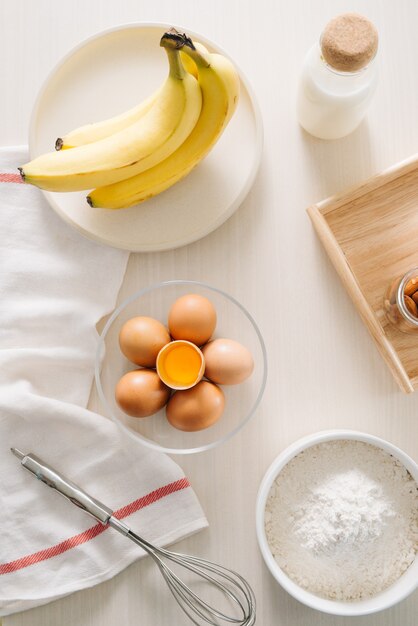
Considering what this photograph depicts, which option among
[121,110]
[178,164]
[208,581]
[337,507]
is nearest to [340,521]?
[337,507]

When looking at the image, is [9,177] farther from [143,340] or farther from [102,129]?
[143,340]

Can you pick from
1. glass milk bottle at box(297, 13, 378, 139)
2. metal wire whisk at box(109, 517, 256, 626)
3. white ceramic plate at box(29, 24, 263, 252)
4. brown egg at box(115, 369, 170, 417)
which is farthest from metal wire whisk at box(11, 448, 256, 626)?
glass milk bottle at box(297, 13, 378, 139)

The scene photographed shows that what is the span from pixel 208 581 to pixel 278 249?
0.43m

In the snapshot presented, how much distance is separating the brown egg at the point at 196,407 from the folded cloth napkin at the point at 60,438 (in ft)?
0.32

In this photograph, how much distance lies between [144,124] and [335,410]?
0.42 m

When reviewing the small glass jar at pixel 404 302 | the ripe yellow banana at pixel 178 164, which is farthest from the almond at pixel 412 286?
the ripe yellow banana at pixel 178 164

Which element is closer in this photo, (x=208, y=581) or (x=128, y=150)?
(x=128, y=150)

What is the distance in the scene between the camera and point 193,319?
641 mm

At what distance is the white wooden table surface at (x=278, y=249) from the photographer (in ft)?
2.40

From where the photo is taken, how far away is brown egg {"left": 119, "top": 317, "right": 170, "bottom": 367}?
25.3 inches

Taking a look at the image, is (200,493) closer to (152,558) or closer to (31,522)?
(152,558)

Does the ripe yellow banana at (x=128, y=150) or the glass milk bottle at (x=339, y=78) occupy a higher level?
the glass milk bottle at (x=339, y=78)

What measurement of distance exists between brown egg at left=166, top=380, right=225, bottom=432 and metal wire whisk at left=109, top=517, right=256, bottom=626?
161 mm

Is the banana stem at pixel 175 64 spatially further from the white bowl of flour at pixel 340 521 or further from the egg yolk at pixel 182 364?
the white bowl of flour at pixel 340 521
